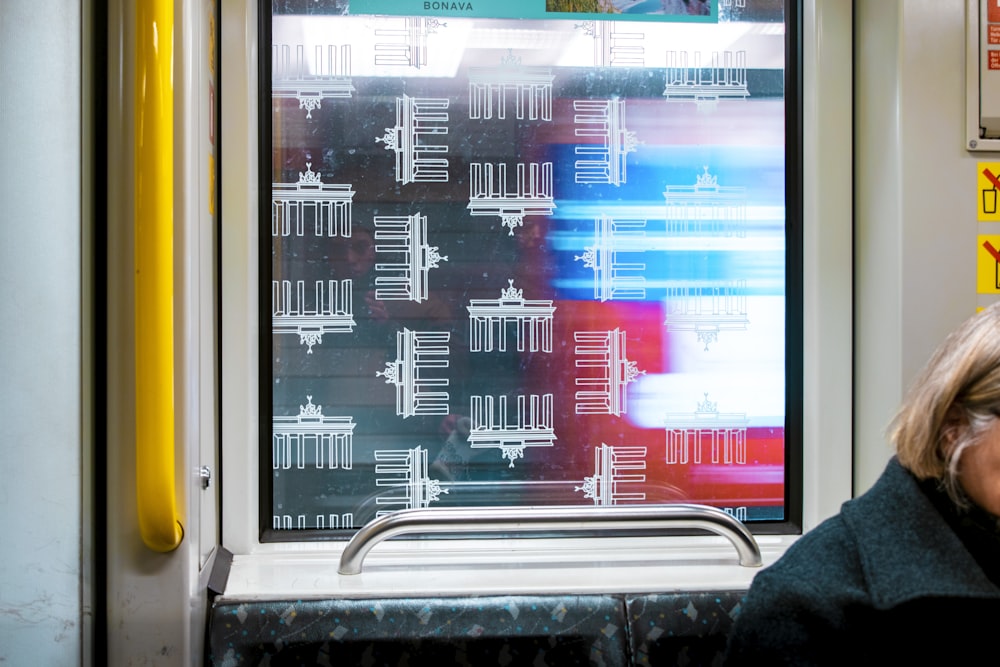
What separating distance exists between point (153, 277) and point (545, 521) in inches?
39.8

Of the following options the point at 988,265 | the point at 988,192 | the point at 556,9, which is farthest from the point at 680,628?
the point at 556,9

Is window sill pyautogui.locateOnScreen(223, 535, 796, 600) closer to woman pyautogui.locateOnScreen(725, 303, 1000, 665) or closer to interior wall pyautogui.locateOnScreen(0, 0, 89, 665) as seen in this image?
interior wall pyautogui.locateOnScreen(0, 0, 89, 665)

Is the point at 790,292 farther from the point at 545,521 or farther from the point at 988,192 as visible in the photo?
the point at 545,521

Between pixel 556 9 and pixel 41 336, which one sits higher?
pixel 556 9

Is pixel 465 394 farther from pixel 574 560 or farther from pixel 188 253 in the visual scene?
pixel 188 253

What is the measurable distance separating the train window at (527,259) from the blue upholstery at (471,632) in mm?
415

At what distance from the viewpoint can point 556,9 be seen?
203cm

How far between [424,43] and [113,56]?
2.72 ft

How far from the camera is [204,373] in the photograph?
1741 millimetres

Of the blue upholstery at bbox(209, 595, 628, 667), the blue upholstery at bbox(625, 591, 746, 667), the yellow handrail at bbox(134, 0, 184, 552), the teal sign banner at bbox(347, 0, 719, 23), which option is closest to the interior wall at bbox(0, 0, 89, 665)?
the yellow handrail at bbox(134, 0, 184, 552)

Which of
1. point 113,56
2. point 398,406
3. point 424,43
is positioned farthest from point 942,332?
point 113,56

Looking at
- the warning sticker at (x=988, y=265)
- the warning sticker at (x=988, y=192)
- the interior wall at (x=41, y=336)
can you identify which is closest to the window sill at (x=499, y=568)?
the interior wall at (x=41, y=336)

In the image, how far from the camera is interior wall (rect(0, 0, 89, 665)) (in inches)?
51.2

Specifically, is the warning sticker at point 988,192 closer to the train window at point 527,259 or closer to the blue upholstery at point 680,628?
the train window at point 527,259
